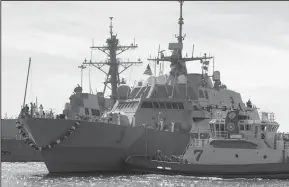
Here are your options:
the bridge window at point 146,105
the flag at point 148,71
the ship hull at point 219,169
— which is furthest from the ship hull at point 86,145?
the flag at point 148,71

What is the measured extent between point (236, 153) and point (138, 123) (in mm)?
8676

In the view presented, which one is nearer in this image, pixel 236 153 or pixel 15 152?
pixel 236 153

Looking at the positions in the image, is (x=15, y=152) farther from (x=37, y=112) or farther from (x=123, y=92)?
(x=37, y=112)

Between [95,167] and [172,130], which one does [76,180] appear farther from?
[172,130]

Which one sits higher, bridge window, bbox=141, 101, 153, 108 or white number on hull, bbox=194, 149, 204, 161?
bridge window, bbox=141, 101, 153, 108

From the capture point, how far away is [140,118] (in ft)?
115

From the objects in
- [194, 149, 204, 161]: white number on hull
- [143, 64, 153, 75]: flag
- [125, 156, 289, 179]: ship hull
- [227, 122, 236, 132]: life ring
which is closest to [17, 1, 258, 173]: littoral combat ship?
[143, 64, 153, 75]: flag

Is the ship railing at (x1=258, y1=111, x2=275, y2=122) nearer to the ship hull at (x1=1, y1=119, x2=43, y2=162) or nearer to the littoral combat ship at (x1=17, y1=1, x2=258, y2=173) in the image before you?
the littoral combat ship at (x1=17, y1=1, x2=258, y2=173)

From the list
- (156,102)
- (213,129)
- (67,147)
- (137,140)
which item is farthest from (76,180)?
(156,102)

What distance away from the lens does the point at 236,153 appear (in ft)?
91.7

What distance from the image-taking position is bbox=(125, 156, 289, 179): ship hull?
26781 mm

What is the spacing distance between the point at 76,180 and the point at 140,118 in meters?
9.36

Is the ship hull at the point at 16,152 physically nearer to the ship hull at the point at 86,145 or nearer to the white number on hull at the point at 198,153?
the ship hull at the point at 86,145

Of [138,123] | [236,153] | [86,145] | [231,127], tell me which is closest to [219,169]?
[236,153]
